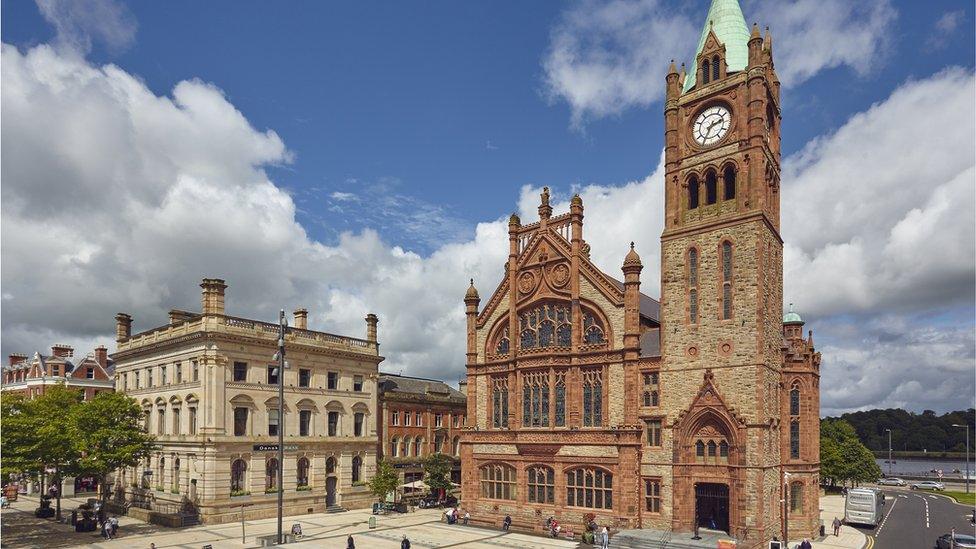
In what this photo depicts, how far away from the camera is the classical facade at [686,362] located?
4106cm

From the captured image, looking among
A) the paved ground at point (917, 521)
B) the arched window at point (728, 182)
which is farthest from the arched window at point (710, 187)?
the paved ground at point (917, 521)

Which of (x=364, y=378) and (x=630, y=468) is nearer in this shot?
(x=630, y=468)

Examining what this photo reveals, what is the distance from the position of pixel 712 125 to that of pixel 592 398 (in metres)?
20.8

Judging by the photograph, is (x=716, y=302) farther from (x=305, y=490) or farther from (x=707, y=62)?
(x=305, y=490)

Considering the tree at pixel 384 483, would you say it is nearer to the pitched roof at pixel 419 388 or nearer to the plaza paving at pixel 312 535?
the plaza paving at pixel 312 535

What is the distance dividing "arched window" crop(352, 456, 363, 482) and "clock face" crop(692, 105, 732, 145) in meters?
39.1

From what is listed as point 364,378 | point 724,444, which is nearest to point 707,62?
point 724,444

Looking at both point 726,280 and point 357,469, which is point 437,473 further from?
point 726,280

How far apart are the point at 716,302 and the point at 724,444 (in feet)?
Answer: 29.2

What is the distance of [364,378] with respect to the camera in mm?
60812

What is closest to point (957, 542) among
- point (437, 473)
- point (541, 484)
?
point (541, 484)

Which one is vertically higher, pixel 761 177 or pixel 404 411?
pixel 761 177

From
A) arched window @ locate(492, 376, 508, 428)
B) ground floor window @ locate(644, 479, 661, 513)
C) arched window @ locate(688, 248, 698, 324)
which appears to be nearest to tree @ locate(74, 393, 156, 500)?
arched window @ locate(492, 376, 508, 428)

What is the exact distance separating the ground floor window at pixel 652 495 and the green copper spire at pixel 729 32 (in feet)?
90.1
